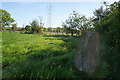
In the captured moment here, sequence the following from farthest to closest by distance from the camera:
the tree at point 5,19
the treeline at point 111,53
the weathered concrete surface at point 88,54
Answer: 1. the tree at point 5,19
2. the treeline at point 111,53
3. the weathered concrete surface at point 88,54

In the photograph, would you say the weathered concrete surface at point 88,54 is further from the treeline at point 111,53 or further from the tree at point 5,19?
the tree at point 5,19

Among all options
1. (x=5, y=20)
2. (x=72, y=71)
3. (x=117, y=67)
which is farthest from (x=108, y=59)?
(x=5, y=20)

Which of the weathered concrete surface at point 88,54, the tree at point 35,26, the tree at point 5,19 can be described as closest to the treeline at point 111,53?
the weathered concrete surface at point 88,54

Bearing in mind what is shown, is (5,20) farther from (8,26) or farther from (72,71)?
(72,71)

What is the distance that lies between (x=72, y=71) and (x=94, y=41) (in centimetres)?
94

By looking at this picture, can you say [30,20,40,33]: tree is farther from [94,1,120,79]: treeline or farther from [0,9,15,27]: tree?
[94,1,120,79]: treeline

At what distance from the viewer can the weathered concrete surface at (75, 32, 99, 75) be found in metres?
2.18

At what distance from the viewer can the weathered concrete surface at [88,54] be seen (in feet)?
7.16

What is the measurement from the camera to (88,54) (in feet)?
7.22

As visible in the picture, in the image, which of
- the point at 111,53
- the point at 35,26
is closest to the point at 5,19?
the point at 35,26

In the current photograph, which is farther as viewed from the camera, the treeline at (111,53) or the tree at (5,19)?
the tree at (5,19)

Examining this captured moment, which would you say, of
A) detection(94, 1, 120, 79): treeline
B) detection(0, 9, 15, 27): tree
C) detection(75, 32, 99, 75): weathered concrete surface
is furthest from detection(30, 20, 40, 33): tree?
detection(75, 32, 99, 75): weathered concrete surface

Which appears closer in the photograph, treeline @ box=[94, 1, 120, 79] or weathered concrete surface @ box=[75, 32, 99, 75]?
weathered concrete surface @ box=[75, 32, 99, 75]

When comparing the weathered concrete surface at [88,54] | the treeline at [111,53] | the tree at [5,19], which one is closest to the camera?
the weathered concrete surface at [88,54]
